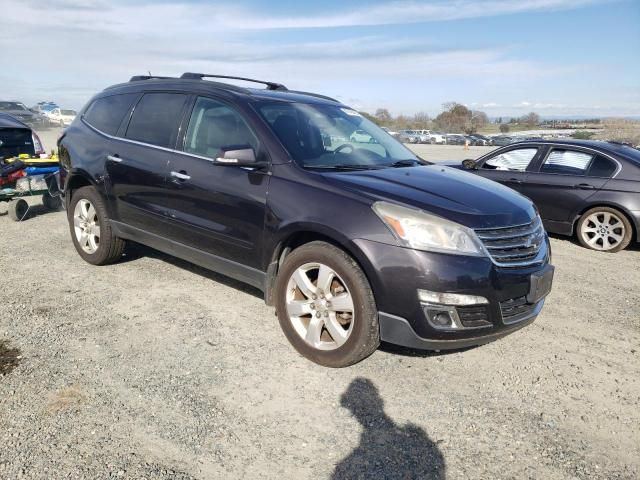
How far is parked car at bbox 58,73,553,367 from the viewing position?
10.2ft

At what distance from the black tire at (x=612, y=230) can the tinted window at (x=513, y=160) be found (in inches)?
47.6

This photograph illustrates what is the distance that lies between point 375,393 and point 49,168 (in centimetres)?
703

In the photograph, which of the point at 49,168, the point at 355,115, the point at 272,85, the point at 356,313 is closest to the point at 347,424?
the point at 356,313

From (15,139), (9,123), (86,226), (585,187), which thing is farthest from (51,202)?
(585,187)

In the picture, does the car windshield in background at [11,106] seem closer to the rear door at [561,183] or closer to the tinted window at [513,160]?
the tinted window at [513,160]

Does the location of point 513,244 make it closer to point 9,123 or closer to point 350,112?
point 350,112

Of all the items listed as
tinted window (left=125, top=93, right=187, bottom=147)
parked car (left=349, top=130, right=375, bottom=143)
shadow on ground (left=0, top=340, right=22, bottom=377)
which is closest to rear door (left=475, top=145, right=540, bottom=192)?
parked car (left=349, top=130, right=375, bottom=143)

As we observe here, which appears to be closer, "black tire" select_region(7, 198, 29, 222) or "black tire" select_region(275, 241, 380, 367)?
"black tire" select_region(275, 241, 380, 367)

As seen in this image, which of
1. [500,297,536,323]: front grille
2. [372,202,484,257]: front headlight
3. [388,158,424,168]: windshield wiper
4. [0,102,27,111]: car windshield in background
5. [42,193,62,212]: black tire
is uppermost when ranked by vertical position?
[0,102,27,111]: car windshield in background

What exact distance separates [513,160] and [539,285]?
5284 millimetres

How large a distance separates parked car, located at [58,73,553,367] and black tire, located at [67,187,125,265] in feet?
0.05

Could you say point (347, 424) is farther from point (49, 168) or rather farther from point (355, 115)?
point (49, 168)

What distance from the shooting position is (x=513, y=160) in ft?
26.8

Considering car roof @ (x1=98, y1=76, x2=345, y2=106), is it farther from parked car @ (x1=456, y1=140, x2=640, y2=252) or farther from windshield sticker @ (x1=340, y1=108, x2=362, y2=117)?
parked car @ (x1=456, y1=140, x2=640, y2=252)
